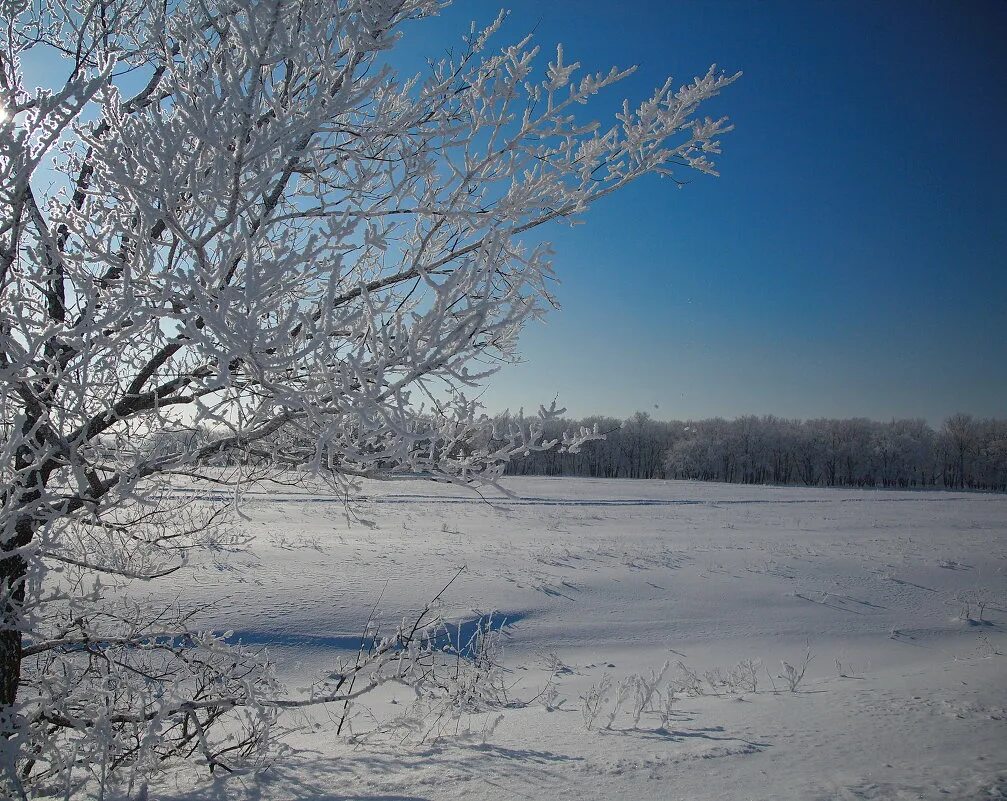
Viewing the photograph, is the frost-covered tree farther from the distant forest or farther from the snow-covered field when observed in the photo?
the distant forest

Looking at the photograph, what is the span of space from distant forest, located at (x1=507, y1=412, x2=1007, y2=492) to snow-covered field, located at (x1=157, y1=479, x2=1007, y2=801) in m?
50.4

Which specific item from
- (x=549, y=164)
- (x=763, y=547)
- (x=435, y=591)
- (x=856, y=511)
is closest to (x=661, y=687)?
(x=435, y=591)

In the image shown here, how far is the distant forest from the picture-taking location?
229 feet

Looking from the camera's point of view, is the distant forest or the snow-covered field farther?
the distant forest

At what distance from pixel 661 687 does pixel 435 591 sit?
17.3 feet

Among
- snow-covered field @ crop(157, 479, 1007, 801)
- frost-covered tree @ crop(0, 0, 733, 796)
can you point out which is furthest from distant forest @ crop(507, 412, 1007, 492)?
frost-covered tree @ crop(0, 0, 733, 796)

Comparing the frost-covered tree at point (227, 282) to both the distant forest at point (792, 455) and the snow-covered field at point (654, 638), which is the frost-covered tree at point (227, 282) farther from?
the distant forest at point (792, 455)

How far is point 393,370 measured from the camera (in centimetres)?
228

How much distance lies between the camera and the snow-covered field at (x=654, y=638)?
299 centimetres

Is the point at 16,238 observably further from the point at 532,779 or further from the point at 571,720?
the point at 571,720

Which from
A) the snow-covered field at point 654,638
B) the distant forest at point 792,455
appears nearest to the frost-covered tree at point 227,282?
the snow-covered field at point 654,638

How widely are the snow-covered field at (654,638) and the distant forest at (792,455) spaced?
165 feet

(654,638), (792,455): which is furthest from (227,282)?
(792,455)

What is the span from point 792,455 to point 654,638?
78407mm
